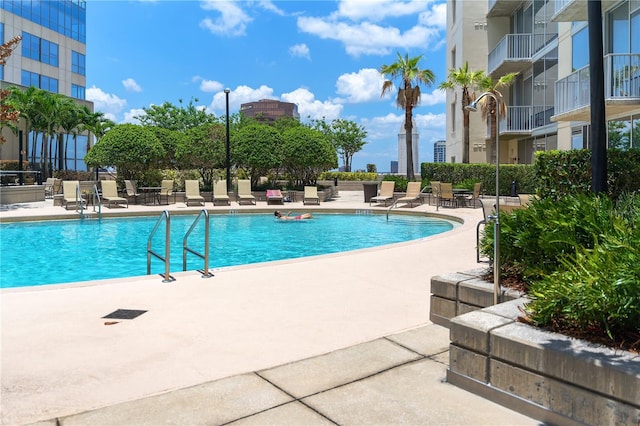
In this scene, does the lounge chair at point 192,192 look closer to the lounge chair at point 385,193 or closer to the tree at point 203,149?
the tree at point 203,149

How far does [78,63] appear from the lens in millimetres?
54781

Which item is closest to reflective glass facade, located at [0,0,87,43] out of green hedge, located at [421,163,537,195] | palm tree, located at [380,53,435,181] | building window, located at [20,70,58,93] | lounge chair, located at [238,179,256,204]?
building window, located at [20,70,58,93]

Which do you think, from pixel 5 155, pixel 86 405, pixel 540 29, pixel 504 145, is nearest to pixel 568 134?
pixel 540 29

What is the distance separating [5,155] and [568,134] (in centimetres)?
3966

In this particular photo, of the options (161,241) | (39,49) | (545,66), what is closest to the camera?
(161,241)

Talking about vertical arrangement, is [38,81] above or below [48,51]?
below

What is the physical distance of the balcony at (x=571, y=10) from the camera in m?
16.2

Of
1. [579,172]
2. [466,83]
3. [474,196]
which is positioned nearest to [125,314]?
[579,172]

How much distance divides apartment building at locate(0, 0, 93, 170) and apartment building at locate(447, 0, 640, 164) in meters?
32.7

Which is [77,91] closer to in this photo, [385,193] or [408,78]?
[408,78]

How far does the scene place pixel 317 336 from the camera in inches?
178

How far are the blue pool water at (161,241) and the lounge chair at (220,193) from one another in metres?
2.81

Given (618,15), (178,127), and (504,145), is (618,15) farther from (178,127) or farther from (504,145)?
(178,127)

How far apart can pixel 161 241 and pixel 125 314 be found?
882 cm
